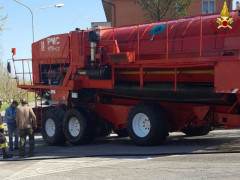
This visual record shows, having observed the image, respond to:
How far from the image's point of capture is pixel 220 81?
8.43 m

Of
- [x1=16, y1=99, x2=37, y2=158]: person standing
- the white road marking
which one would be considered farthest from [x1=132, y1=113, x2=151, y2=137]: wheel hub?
[x1=16, y1=99, x2=37, y2=158]: person standing

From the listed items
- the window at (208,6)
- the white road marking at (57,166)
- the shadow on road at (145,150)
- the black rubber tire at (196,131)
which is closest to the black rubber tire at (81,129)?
the shadow on road at (145,150)

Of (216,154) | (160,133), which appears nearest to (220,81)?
(216,154)

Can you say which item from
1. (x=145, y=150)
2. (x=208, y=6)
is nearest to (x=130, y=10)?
(x=208, y=6)

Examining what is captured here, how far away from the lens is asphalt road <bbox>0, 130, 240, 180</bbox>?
6.82m

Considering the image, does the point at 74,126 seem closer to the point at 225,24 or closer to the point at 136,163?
the point at 136,163

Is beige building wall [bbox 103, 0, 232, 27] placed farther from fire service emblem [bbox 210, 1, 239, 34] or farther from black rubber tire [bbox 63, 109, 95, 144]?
fire service emblem [bbox 210, 1, 239, 34]

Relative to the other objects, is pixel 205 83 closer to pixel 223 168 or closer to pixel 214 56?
pixel 214 56

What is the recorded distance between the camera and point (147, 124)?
1019 cm

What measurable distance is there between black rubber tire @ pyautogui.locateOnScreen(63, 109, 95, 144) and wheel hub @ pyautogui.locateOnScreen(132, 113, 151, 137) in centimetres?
205

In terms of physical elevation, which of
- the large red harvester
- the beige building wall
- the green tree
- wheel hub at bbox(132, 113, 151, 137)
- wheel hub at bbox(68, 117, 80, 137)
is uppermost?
the beige building wall

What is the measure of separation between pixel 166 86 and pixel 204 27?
1941 millimetres

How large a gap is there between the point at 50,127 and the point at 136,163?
584 cm

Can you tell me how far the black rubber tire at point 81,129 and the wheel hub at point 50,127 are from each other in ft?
2.56
